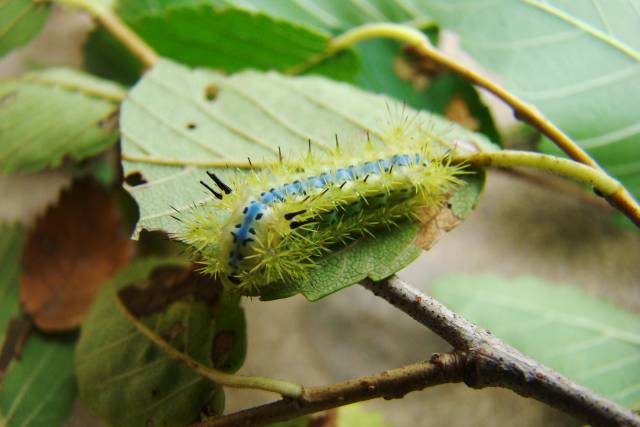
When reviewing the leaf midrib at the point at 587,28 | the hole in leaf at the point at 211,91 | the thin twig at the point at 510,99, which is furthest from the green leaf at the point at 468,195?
the hole in leaf at the point at 211,91

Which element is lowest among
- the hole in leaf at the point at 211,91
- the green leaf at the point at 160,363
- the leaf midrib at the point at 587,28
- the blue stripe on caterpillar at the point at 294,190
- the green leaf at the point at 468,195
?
the green leaf at the point at 160,363

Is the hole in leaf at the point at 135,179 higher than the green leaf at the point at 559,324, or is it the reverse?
the hole in leaf at the point at 135,179

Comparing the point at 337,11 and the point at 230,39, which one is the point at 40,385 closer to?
the point at 230,39

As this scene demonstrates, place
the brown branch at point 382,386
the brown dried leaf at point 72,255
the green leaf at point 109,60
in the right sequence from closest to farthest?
the brown branch at point 382,386, the brown dried leaf at point 72,255, the green leaf at point 109,60

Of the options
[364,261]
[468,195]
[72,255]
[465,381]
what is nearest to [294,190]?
[364,261]

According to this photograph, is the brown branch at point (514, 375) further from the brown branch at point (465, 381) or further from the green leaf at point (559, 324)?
the green leaf at point (559, 324)

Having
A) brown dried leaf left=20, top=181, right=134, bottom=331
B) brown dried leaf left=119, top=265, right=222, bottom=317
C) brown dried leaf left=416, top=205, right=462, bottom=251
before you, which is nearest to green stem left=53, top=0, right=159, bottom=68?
brown dried leaf left=20, top=181, right=134, bottom=331

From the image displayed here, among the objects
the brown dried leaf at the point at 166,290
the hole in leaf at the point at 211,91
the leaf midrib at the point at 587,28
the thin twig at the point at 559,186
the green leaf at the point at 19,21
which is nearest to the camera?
the brown dried leaf at the point at 166,290
